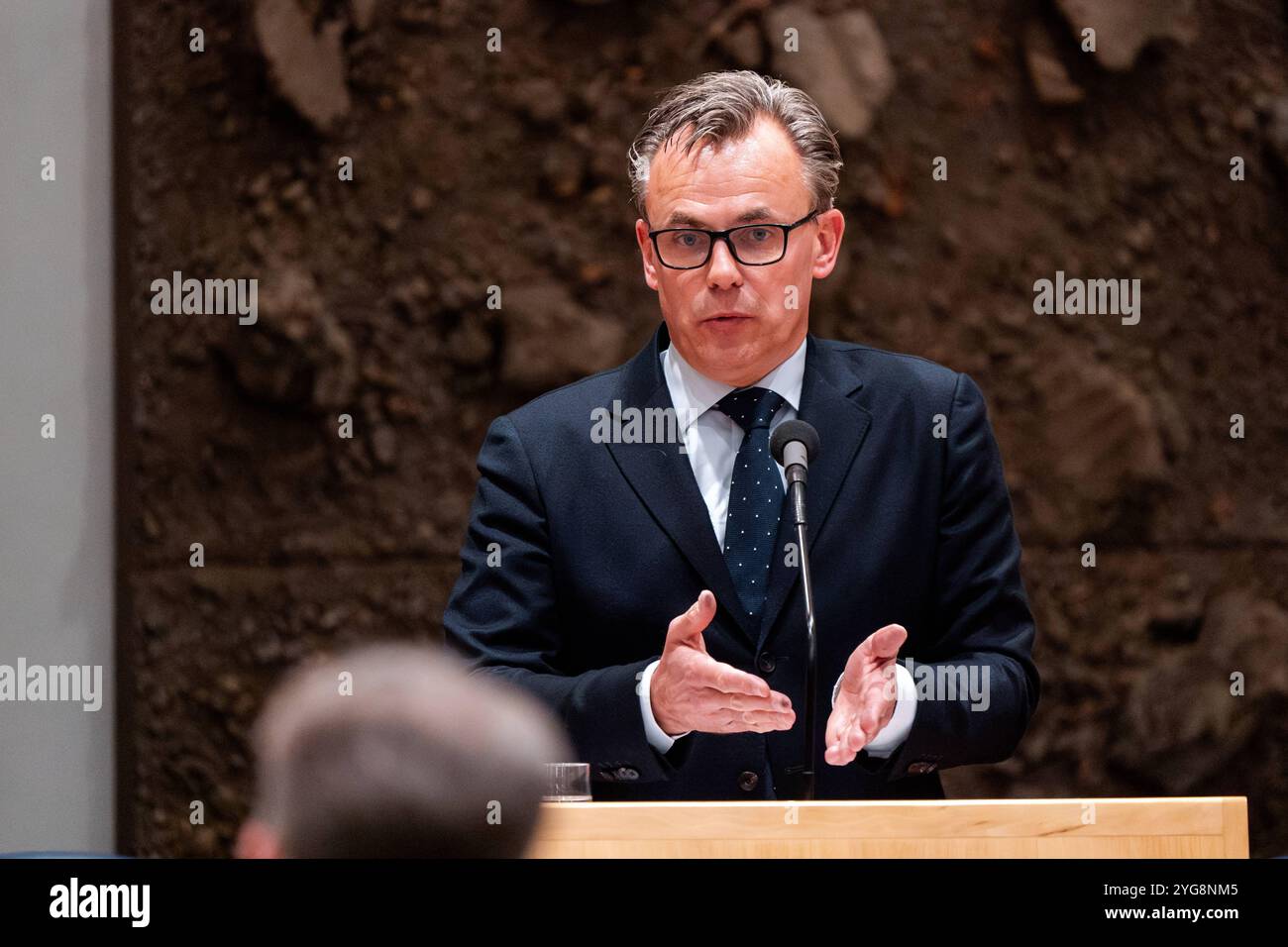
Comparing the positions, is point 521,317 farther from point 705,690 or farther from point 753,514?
point 705,690

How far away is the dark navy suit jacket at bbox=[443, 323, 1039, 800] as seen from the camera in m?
2.25

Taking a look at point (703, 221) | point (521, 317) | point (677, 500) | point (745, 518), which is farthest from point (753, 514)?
point (521, 317)

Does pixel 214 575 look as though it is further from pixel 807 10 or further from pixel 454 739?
pixel 454 739

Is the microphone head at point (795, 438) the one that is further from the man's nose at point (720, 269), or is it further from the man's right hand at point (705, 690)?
the man's nose at point (720, 269)

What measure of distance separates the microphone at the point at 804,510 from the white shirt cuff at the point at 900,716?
0.14 meters

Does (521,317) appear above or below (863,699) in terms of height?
above

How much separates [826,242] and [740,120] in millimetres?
271

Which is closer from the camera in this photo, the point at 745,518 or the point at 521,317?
the point at 745,518

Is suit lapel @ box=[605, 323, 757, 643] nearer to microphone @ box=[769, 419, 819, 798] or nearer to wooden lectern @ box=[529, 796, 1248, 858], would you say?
microphone @ box=[769, 419, 819, 798]

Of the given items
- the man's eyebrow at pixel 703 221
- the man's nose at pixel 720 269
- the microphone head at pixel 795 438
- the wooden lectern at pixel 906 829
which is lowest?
the wooden lectern at pixel 906 829

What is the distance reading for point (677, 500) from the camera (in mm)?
2338

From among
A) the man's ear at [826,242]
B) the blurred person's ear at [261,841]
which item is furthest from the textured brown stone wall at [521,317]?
the blurred person's ear at [261,841]

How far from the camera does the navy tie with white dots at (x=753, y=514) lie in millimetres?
2275
